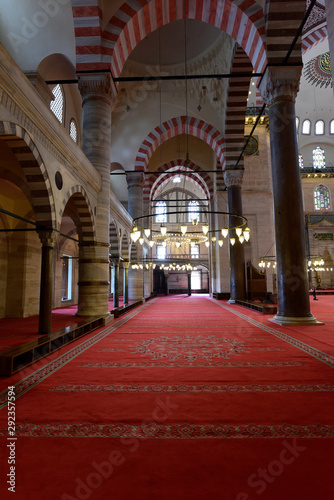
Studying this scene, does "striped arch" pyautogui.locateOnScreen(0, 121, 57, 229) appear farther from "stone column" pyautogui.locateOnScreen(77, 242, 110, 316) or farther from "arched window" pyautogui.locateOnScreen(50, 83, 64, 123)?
"arched window" pyautogui.locateOnScreen(50, 83, 64, 123)

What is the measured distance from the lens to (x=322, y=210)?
24672 millimetres

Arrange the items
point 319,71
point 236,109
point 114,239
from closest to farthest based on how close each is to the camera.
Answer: point 114,239
point 236,109
point 319,71

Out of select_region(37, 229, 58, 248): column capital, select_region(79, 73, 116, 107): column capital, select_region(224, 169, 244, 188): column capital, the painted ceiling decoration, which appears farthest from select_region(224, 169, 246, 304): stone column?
the painted ceiling decoration

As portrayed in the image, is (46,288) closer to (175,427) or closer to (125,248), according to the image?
(175,427)

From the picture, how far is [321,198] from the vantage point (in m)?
24.9

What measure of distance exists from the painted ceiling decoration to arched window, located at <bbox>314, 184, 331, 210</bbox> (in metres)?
7.37

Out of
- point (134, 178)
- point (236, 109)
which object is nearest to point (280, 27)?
point (236, 109)

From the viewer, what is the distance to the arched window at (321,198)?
24766 mm

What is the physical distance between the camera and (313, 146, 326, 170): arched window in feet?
83.1

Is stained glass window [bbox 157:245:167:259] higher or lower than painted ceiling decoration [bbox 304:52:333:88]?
lower

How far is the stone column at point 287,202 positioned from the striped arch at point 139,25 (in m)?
0.86

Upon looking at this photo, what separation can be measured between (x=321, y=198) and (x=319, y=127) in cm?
560

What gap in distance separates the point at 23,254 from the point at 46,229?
4231mm

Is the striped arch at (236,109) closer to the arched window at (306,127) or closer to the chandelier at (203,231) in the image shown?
the chandelier at (203,231)
